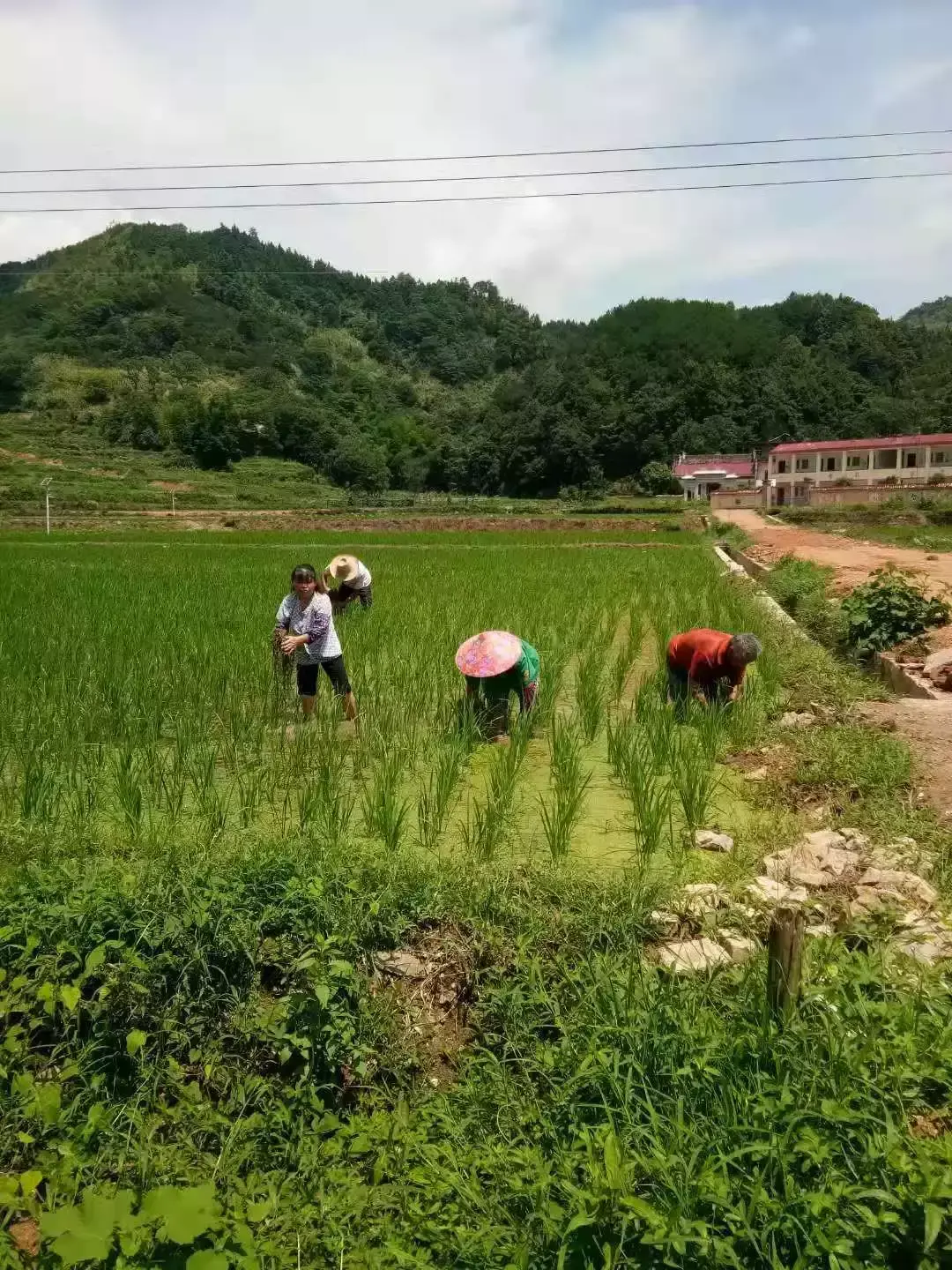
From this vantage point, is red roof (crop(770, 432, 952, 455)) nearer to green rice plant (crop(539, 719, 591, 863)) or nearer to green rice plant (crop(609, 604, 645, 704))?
green rice plant (crop(609, 604, 645, 704))

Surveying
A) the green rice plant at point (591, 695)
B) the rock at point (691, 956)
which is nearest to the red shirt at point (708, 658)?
the green rice plant at point (591, 695)

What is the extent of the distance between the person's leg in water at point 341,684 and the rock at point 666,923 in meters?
2.89

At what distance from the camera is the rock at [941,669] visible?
20.6ft

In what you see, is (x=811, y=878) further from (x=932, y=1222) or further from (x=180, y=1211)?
(x=180, y=1211)

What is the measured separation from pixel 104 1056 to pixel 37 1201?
15.5 inches

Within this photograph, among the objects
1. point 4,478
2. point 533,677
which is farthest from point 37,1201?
point 4,478

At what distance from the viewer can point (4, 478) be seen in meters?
40.9

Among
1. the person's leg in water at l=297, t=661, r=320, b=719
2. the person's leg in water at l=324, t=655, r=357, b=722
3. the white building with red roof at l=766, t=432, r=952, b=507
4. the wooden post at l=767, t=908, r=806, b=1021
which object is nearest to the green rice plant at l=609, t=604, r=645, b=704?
the person's leg in water at l=324, t=655, r=357, b=722

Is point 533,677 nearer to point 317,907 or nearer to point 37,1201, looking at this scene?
point 317,907

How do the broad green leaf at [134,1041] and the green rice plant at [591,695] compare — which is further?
the green rice plant at [591,695]

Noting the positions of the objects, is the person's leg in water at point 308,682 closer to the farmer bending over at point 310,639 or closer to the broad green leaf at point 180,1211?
the farmer bending over at point 310,639

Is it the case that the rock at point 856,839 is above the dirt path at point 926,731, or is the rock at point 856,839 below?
below

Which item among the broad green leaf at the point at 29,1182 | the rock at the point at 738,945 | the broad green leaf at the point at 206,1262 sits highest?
the broad green leaf at the point at 206,1262

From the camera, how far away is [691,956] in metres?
2.84
